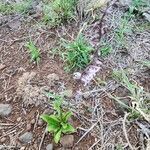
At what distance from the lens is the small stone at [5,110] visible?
178cm

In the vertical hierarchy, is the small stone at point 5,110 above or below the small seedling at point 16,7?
below

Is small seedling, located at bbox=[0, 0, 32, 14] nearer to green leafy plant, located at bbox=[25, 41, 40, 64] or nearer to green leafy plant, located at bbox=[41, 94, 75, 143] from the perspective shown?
green leafy plant, located at bbox=[25, 41, 40, 64]

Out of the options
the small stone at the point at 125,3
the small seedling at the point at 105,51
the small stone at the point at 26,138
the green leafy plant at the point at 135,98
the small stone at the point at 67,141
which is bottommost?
the small stone at the point at 26,138

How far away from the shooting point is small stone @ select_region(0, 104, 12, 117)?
178 centimetres

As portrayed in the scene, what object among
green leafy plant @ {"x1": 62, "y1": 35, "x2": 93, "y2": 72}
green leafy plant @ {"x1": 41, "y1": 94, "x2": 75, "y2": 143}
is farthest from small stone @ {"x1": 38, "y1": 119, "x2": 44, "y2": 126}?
green leafy plant @ {"x1": 62, "y1": 35, "x2": 93, "y2": 72}

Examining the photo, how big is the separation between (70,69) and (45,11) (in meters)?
0.56

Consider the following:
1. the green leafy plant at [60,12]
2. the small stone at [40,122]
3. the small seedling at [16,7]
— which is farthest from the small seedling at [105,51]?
the small seedling at [16,7]

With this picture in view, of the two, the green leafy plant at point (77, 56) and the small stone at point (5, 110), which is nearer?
the small stone at point (5, 110)

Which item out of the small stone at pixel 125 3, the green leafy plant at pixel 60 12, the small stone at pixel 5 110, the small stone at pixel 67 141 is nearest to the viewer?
the small stone at pixel 67 141

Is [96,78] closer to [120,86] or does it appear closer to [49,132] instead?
[120,86]

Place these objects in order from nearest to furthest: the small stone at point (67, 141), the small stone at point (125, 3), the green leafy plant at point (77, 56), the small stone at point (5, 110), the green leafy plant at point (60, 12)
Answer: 1. the small stone at point (67, 141)
2. the small stone at point (5, 110)
3. the green leafy plant at point (77, 56)
4. the green leafy plant at point (60, 12)
5. the small stone at point (125, 3)

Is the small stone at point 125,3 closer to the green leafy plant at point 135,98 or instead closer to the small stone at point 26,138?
the green leafy plant at point 135,98

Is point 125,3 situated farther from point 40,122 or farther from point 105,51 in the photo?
point 40,122

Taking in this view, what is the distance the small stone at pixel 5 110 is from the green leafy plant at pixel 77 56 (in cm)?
40
